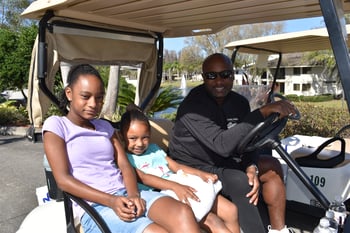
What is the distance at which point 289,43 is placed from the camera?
3.77 meters

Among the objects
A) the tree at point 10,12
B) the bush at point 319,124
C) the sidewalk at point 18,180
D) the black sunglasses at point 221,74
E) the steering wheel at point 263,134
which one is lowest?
the sidewalk at point 18,180

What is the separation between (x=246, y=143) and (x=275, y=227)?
672mm

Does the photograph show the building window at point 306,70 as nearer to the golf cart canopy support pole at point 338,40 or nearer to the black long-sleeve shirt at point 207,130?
the black long-sleeve shirt at point 207,130

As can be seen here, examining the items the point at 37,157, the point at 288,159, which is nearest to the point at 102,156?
the point at 288,159

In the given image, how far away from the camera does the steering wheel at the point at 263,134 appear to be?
1967 mm

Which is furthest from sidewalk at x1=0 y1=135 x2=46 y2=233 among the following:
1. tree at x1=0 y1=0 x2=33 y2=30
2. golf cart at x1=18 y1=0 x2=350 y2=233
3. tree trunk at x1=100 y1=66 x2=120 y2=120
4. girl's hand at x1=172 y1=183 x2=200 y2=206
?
tree at x1=0 y1=0 x2=33 y2=30

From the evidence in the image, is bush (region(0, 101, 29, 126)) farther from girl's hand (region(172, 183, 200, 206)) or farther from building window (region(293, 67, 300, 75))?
building window (region(293, 67, 300, 75))

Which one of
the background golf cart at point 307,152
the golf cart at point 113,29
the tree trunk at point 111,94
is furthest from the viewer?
the tree trunk at point 111,94

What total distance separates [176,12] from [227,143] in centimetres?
100

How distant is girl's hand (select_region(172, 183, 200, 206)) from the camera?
Result: 192cm

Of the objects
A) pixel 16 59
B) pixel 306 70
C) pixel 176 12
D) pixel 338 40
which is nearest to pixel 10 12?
pixel 16 59

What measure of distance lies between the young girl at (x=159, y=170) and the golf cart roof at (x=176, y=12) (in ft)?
2.18

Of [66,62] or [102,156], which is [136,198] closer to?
[102,156]

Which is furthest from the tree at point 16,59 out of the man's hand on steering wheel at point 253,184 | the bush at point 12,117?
the man's hand on steering wheel at point 253,184
